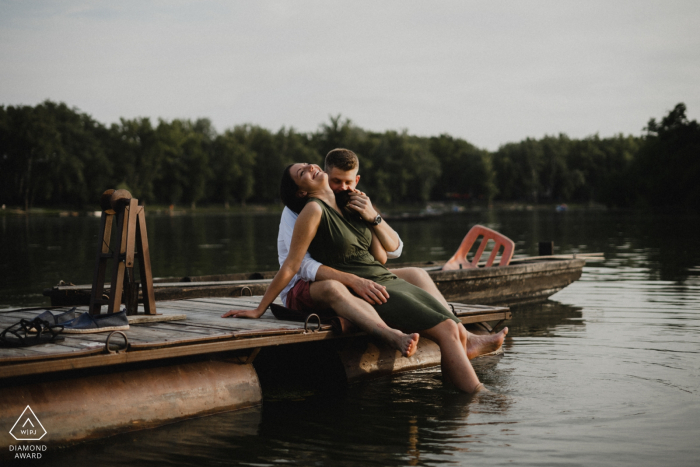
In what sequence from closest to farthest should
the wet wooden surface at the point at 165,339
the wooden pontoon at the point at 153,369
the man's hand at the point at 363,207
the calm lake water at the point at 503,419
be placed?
the wet wooden surface at the point at 165,339, the wooden pontoon at the point at 153,369, the calm lake water at the point at 503,419, the man's hand at the point at 363,207

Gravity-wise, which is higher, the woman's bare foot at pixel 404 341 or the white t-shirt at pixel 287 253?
the white t-shirt at pixel 287 253

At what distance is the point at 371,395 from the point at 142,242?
233 cm

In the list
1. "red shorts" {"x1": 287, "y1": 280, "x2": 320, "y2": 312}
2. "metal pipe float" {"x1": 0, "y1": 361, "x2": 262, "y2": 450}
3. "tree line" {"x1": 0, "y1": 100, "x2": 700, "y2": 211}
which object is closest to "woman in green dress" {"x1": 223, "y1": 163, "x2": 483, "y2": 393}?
"red shorts" {"x1": 287, "y1": 280, "x2": 320, "y2": 312}

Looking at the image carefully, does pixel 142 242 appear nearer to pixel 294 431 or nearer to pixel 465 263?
pixel 294 431

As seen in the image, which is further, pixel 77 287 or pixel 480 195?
pixel 480 195

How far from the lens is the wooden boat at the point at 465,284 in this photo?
899cm

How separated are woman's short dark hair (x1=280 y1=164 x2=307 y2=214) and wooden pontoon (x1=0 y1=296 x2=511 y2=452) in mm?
973

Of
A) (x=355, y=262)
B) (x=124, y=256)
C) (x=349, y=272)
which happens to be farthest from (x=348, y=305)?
(x=124, y=256)

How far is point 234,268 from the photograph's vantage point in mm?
19047

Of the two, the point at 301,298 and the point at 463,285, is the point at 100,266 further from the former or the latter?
the point at 463,285

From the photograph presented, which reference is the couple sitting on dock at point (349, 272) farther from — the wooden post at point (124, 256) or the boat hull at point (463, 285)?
the boat hull at point (463, 285)

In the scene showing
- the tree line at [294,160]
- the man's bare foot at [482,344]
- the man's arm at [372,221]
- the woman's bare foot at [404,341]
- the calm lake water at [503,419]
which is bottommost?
the calm lake water at [503,419]

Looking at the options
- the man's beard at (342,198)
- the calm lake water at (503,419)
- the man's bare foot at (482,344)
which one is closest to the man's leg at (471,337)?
the man's bare foot at (482,344)

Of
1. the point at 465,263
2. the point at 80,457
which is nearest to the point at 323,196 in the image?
the point at 80,457
